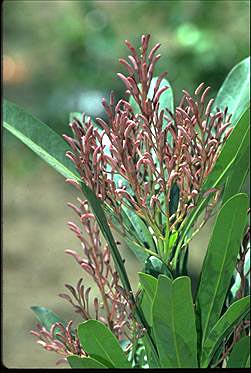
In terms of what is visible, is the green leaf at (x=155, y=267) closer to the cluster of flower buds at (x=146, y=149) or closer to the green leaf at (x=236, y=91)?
the cluster of flower buds at (x=146, y=149)

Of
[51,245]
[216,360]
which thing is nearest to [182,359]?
[216,360]

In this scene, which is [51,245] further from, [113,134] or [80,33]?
[113,134]

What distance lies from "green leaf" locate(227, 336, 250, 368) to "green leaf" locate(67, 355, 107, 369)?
0.12m

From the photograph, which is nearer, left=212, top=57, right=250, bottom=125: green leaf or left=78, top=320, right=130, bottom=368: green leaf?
left=78, top=320, right=130, bottom=368: green leaf

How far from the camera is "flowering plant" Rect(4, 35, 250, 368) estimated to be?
1.99 feet

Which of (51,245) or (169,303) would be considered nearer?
(169,303)

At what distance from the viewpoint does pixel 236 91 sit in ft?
2.48

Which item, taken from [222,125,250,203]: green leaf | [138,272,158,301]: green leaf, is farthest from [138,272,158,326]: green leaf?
[222,125,250,203]: green leaf

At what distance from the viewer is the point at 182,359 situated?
2.15 feet

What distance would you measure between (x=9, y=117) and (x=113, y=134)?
0.41 ft

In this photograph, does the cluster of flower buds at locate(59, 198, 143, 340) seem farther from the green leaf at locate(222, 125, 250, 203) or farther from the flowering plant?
the green leaf at locate(222, 125, 250, 203)

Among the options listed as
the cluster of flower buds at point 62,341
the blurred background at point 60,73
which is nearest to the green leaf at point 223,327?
the cluster of flower buds at point 62,341

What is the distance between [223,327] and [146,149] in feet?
0.55

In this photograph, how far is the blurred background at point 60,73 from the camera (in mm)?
2586
